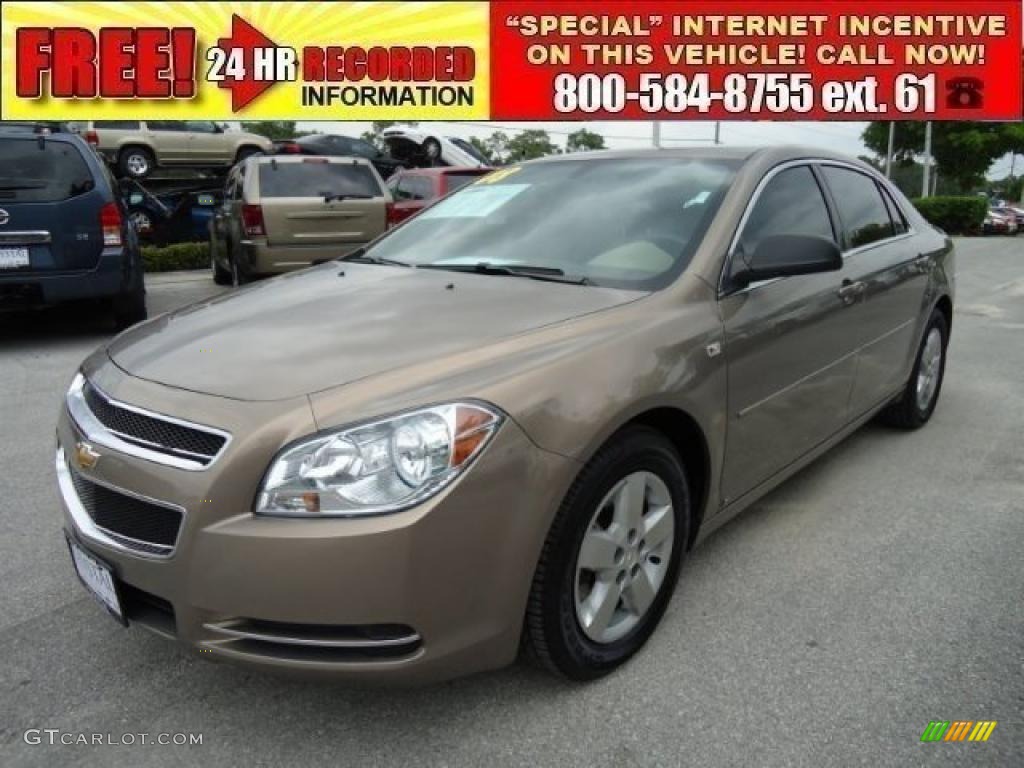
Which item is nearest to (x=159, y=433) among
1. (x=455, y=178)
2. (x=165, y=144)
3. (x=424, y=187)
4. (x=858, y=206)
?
(x=858, y=206)

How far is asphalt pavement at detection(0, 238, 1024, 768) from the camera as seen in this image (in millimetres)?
2158

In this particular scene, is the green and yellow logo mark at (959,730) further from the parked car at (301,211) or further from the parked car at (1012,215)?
the parked car at (1012,215)

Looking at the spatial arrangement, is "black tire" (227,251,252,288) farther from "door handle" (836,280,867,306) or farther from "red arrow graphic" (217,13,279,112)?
"door handle" (836,280,867,306)

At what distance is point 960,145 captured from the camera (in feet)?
126

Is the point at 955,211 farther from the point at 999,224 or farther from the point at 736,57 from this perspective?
the point at 736,57

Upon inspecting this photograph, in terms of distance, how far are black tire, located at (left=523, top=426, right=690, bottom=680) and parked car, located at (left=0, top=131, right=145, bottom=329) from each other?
5.95 m

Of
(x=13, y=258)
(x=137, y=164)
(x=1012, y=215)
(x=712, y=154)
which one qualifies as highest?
(x=137, y=164)

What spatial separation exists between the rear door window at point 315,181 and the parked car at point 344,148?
1018 cm

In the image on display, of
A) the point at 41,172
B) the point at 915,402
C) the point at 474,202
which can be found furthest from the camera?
the point at 41,172

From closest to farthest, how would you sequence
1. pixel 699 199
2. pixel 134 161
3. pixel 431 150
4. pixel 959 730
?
1. pixel 959 730
2. pixel 699 199
3. pixel 134 161
4. pixel 431 150

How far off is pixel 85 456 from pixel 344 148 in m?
19.9

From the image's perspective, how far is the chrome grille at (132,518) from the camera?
6.61 ft

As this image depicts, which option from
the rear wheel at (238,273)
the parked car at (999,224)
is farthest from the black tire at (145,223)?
the parked car at (999,224)

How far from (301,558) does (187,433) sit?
0.43m
